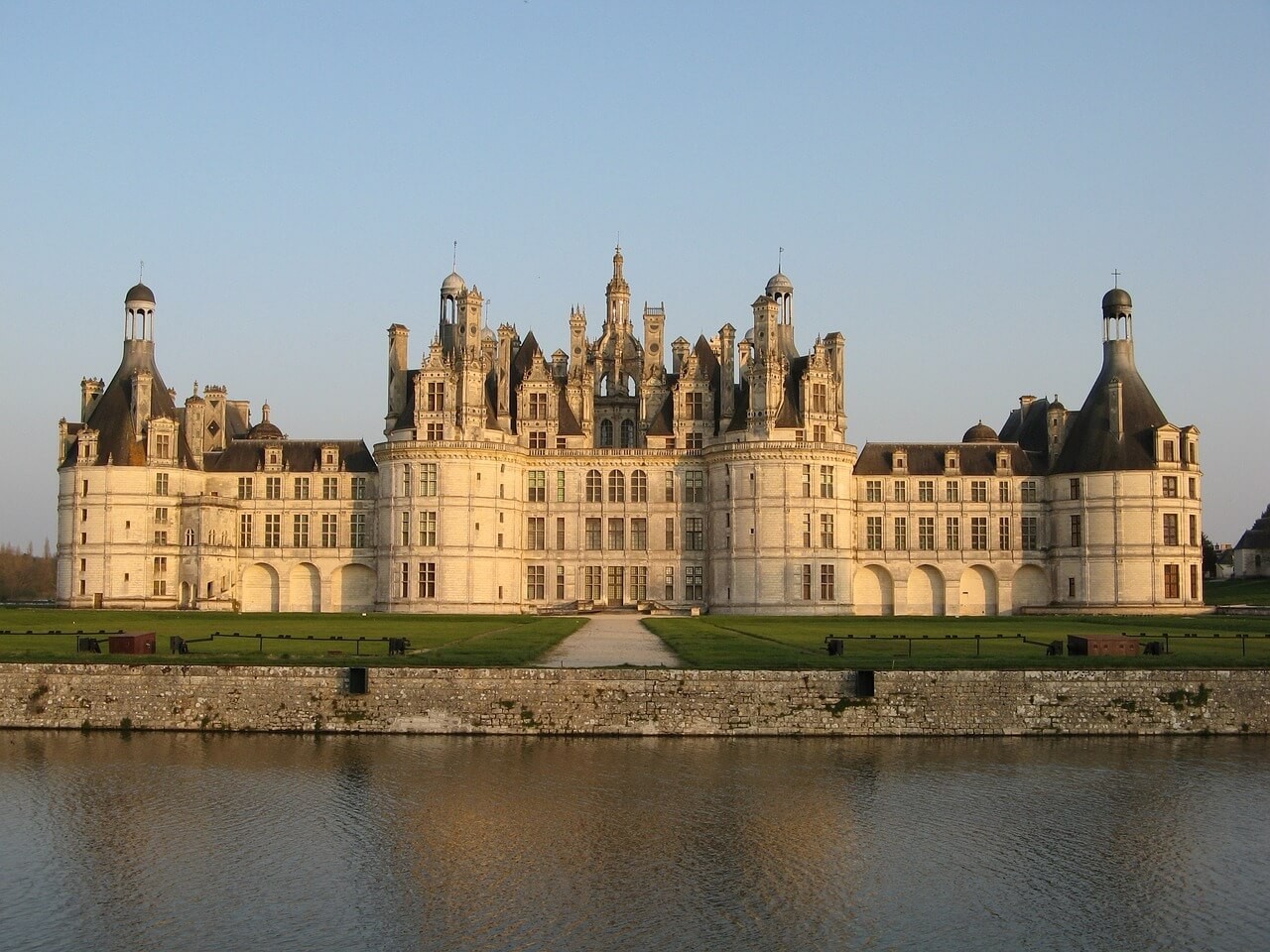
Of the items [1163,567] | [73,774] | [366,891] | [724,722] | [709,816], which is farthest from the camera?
[1163,567]

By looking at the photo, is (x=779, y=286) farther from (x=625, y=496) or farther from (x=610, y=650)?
(x=610, y=650)

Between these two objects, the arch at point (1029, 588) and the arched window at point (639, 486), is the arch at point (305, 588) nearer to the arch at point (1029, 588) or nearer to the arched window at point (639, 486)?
the arched window at point (639, 486)

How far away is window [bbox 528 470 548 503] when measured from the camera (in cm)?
8706

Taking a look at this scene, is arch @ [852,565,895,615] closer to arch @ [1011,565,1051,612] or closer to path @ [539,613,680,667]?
arch @ [1011,565,1051,612]

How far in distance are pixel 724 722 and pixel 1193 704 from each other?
13.2 m

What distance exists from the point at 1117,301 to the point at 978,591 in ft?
62.7

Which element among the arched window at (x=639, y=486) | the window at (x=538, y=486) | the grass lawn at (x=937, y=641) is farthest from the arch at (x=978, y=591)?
the window at (x=538, y=486)

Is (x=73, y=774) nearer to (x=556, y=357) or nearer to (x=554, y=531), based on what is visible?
(x=554, y=531)

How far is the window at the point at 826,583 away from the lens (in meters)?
82.4

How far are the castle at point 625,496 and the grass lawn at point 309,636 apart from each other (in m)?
8.50

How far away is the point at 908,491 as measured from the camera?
287 feet

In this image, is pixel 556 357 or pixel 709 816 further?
pixel 556 357

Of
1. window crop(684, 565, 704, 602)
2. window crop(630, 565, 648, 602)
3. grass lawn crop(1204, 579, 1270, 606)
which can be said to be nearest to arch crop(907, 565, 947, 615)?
window crop(684, 565, 704, 602)

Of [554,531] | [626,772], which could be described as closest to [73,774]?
[626,772]
